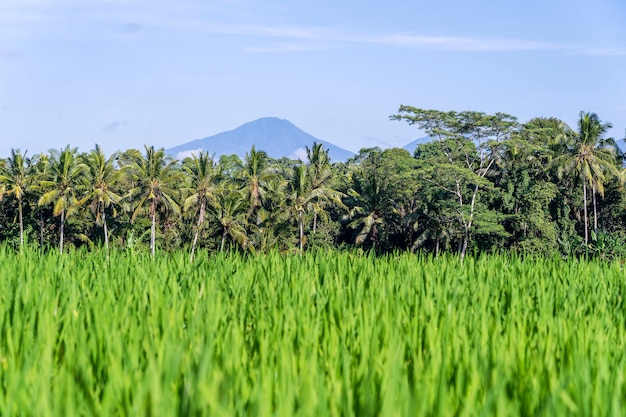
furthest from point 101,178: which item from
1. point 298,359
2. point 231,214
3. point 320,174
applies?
point 298,359

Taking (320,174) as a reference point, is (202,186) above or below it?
below

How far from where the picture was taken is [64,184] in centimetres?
4738

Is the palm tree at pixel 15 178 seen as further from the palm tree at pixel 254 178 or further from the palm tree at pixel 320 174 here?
the palm tree at pixel 320 174

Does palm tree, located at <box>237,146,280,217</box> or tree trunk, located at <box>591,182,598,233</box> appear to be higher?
palm tree, located at <box>237,146,280,217</box>

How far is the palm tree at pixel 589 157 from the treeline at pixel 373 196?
9cm

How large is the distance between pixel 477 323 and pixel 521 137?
4282cm

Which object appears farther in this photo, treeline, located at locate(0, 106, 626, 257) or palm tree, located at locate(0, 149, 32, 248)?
palm tree, located at locate(0, 149, 32, 248)

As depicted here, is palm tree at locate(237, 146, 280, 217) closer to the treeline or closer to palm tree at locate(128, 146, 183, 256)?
the treeline

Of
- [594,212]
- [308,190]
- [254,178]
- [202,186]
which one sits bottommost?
[594,212]

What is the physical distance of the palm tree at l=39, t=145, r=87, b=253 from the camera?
46.5m

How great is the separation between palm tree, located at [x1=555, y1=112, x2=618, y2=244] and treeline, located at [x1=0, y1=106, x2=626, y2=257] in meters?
0.09

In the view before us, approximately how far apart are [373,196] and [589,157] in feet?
49.2

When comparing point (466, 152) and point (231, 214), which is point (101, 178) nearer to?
point (231, 214)

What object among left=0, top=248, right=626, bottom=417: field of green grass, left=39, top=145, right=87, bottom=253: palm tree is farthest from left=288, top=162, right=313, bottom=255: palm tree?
left=0, top=248, right=626, bottom=417: field of green grass
